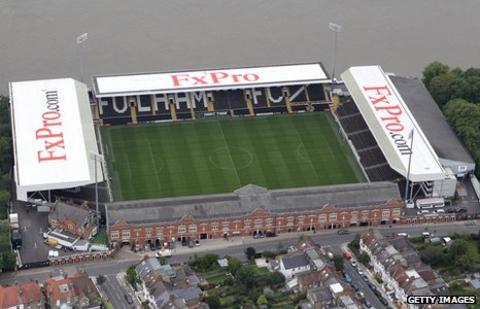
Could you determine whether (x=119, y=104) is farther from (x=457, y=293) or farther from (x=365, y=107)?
(x=457, y=293)

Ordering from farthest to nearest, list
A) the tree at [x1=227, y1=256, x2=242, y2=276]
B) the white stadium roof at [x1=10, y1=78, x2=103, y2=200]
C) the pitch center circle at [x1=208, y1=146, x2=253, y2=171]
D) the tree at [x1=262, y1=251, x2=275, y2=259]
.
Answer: the pitch center circle at [x1=208, y1=146, x2=253, y2=171], the white stadium roof at [x1=10, y1=78, x2=103, y2=200], the tree at [x1=262, y1=251, x2=275, y2=259], the tree at [x1=227, y1=256, x2=242, y2=276]

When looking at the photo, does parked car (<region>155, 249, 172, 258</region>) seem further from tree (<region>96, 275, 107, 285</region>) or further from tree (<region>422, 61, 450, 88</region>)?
tree (<region>422, 61, 450, 88</region>)

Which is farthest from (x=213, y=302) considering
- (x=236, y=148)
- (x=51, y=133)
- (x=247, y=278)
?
(x=51, y=133)

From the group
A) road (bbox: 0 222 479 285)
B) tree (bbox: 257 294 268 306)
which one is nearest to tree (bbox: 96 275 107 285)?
road (bbox: 0 222 479 285)

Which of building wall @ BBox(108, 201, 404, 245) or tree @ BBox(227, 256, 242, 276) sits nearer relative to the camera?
tree @ BBox(227, 256, 242, 276)

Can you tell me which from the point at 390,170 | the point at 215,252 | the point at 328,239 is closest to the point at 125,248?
the point at 215,252

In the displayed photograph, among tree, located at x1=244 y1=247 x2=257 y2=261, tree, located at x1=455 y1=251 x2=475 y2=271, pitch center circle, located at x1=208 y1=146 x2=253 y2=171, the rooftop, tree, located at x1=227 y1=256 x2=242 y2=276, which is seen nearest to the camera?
tree, located at x1=227 y1=256 x2=242 y2=276
